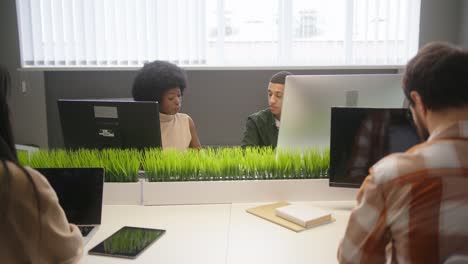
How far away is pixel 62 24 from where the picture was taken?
11.3 feet

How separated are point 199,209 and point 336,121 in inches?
24.7

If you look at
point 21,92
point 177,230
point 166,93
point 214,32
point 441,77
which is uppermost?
point 214,32

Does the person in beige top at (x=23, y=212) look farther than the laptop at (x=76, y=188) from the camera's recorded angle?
No

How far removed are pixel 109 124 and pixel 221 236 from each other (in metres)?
0.73

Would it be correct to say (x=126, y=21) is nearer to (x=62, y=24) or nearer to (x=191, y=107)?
(x=62, y=24)

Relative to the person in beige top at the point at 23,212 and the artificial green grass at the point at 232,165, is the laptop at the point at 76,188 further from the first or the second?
the person in beige top at the point at 23,212

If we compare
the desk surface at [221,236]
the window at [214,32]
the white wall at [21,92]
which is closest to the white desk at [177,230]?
the desk surface at [221,236]

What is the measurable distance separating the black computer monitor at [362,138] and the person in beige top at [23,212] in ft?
3.44

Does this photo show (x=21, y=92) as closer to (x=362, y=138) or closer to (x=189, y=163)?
(x=189, y=163)

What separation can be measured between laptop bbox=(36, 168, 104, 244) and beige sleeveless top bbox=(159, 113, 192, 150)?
825 mm

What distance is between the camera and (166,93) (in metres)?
2.39

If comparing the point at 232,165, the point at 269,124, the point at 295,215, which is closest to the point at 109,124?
the point at 232,165

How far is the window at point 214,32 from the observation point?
3.43 metres

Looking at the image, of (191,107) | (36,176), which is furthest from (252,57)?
(36,176)
